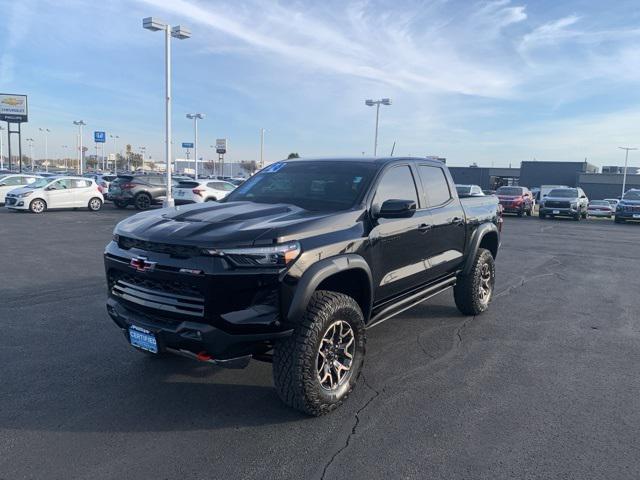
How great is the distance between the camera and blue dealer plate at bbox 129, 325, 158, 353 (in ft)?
11.3

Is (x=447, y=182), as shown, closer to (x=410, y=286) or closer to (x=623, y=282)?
(x=410, y=286)

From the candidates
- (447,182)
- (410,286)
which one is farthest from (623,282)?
(410,286)

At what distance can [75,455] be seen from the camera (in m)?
3.07

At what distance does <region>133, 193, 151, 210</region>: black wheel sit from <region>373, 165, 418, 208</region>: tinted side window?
20495mm

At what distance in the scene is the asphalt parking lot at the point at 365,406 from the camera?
3.03 metres

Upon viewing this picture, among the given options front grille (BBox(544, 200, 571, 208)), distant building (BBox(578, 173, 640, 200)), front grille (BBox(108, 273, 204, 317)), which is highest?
distant building (BBox(578, 173, 640, 200))

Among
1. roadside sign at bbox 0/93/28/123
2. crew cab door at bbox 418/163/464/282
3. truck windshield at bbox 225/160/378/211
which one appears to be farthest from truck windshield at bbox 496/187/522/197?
roadside sign at bbox 0/93/28/123

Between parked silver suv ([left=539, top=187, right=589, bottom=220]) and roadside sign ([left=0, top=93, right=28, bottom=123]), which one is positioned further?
roadside sign ([left=0, top=93, right=28, bottom=123])

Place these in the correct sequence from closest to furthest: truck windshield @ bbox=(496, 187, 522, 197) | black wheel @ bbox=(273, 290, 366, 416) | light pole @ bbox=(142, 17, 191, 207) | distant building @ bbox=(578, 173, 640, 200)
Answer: black wheel @ bbox=(273, 290, 366, 416), light pole @ bbox=(142, 17, 191, 207), truck windshield @ bbox=(496, 187, 522, 197), distant building @ bbox=(578, 173, 640, 200)

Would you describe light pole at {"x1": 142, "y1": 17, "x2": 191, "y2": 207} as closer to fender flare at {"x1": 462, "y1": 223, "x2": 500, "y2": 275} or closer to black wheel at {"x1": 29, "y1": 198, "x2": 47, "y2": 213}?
black wheel at {"x1": 29, "y1": 198, "x2": 47, "y2": 213}

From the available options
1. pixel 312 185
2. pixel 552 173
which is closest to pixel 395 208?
pixel 312 185

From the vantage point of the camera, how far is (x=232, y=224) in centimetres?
350

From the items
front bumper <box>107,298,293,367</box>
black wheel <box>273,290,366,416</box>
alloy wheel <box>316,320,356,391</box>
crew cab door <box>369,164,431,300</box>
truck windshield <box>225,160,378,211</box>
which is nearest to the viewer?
front bumper <box>107,298,293,367</box>

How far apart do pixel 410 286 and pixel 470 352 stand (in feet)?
3.28
